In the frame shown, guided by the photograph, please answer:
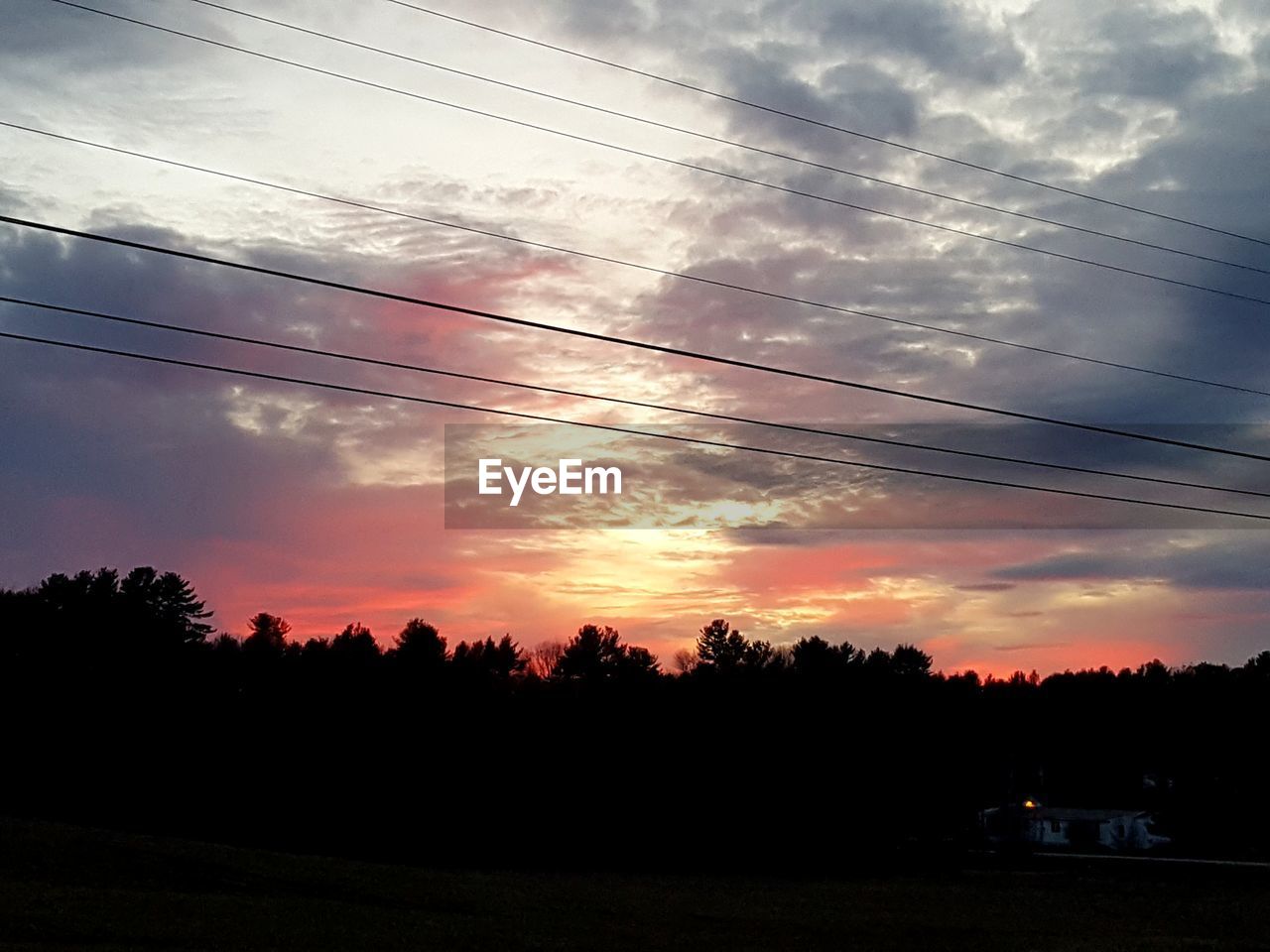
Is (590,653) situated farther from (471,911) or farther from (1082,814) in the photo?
(471,911)

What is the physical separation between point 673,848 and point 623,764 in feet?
20.4

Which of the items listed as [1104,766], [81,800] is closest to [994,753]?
[1104,766]

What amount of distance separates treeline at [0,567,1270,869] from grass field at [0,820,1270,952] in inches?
732

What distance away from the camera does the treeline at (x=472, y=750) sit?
75375 mm

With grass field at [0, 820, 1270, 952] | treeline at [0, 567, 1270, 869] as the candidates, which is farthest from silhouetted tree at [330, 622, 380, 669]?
grass field at [0, 820, 1270, 952]

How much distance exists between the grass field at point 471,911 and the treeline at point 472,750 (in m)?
18.6

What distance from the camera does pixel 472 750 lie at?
79.5m

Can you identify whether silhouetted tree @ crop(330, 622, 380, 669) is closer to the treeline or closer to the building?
the treeline

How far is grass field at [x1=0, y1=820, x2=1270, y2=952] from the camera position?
103 ft

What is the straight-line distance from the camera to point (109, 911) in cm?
3203

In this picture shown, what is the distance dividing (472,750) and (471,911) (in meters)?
38.1

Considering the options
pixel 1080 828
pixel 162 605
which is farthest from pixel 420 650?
pixel 1080 828

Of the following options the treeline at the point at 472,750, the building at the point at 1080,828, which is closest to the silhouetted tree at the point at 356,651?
the treeline at the point at 472,750

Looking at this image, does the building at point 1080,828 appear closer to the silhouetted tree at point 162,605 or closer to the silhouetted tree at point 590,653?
the silhouetted tree at point 590,653
